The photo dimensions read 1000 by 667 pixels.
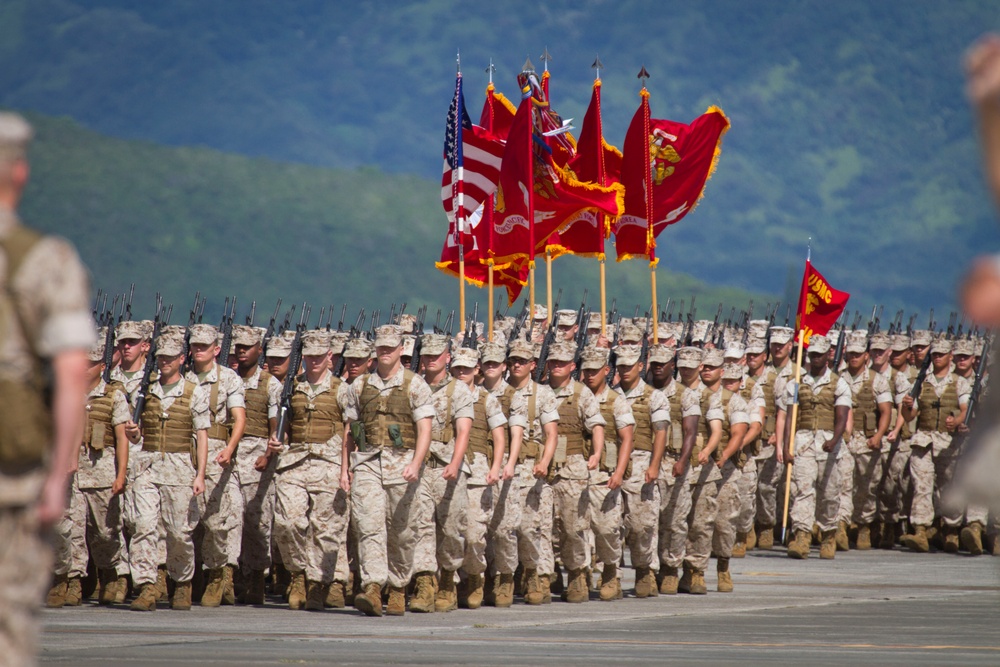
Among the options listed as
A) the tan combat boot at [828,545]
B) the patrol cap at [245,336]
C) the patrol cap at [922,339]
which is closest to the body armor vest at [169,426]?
the patrol cap at [245,336]

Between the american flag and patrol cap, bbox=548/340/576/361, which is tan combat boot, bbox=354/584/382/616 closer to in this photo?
patrol cap, bbox=548/340/576/361

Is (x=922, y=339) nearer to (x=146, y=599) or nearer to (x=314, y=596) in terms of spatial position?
(x=314, y=596)

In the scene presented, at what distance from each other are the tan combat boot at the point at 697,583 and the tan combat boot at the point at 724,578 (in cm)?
14

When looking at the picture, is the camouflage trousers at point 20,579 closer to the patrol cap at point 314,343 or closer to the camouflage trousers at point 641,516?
the patrol cap at point 314,343

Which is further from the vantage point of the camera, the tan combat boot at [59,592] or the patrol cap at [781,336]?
the patrol cap at [781,336]

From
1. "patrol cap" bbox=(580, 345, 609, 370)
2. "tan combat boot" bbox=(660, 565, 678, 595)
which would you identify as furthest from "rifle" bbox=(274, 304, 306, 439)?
"tan combat boot" bbox=(660, 565, 678, 595)

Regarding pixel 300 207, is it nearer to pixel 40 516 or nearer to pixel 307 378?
pixel 307 378

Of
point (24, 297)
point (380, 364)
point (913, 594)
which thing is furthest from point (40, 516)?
point (913, 594)

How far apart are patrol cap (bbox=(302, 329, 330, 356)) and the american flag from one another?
20.5ft

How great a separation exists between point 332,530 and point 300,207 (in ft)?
257

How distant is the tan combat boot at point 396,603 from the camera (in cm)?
1236

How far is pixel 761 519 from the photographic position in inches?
746

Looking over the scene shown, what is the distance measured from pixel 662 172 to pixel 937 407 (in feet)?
16.5

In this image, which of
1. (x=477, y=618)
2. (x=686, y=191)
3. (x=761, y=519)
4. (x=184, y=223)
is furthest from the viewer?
(x=184, y=223)
